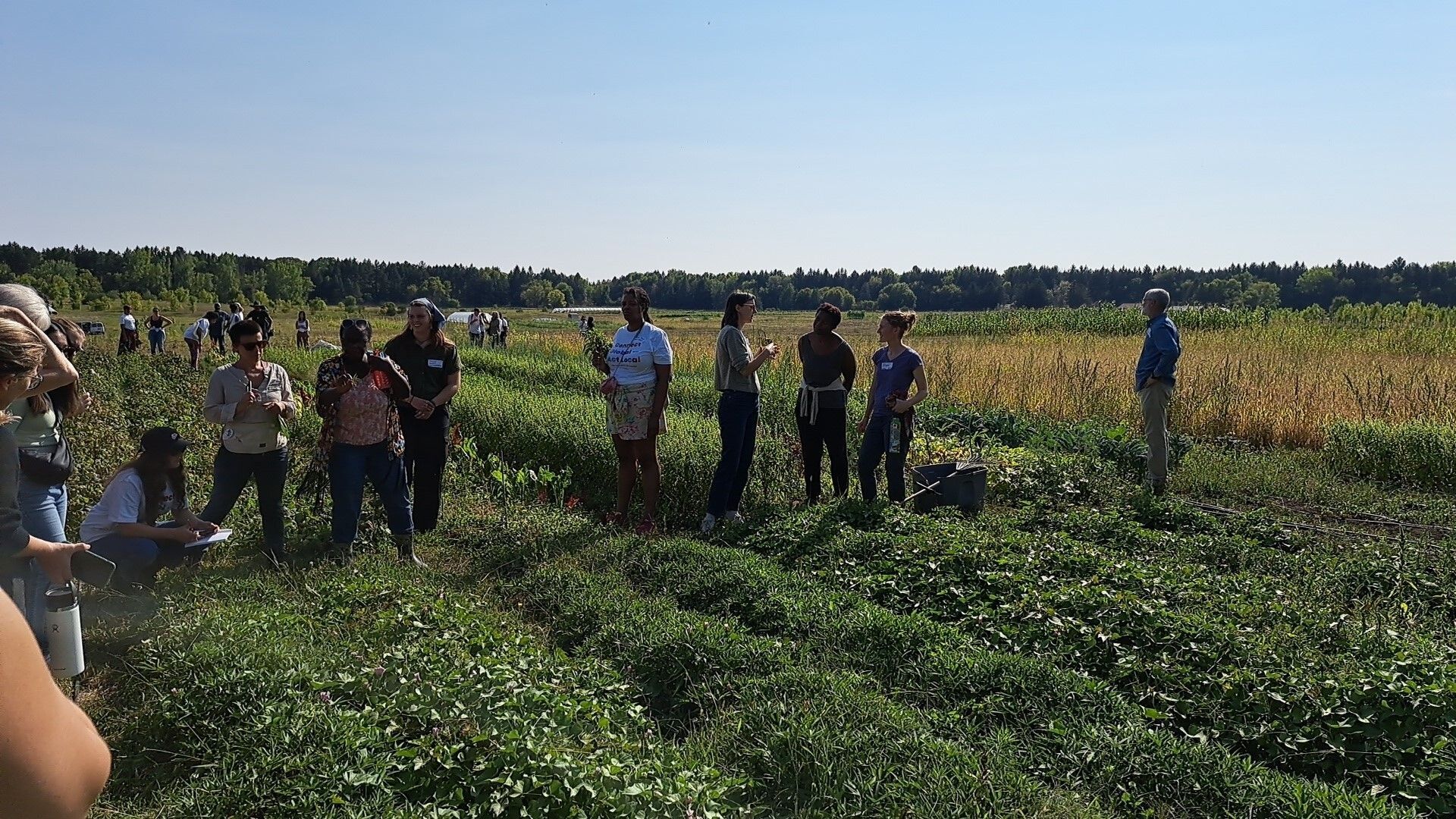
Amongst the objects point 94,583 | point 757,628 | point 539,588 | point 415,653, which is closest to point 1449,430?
point 757,628

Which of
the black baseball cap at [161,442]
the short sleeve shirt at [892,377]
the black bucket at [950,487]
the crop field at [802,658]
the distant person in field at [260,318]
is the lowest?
the crop field at [802,658]

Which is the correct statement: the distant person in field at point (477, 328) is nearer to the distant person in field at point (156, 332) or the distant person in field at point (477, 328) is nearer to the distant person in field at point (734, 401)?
the distant person in field at point (156, 332)

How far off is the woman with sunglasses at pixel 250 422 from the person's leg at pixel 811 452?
415cm

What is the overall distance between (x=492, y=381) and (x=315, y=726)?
11.4 m

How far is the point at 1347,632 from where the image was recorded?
4.64 m

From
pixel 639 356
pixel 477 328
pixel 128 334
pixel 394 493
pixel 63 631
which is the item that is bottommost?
pixel 63 631

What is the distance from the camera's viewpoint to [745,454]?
7.54 meters

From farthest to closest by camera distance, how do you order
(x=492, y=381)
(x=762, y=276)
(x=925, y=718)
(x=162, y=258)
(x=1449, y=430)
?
(x=762, y=276), (x=162, y=258), (x=492, y=381), (x=1449, y=430), (x=925, y=718)

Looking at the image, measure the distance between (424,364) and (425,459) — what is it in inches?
30.2

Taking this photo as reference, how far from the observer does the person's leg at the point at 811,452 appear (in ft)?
26.1

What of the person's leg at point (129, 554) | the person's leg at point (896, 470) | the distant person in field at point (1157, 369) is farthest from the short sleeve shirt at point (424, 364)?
the distant person in field at point (1157, 369)

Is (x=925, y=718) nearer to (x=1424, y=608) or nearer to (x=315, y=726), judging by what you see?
(x=315, y=726)

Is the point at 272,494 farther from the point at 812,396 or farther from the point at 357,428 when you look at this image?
the point at 812,396

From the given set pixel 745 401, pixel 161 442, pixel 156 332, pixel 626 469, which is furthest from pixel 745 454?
pixel 156 332
